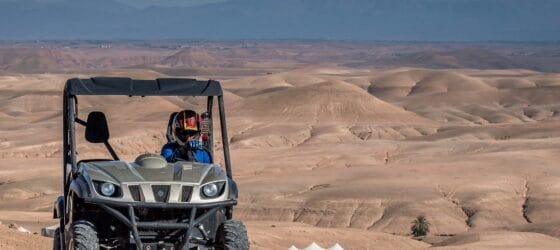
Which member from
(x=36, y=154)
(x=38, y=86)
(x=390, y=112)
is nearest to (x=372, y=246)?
(x=36, y=154)

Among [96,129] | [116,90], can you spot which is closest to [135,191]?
[116,90]

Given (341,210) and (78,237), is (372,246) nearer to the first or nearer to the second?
(78,237)

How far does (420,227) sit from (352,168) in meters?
16.5

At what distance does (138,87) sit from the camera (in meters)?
8.73

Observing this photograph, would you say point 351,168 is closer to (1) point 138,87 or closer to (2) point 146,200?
(1) point 138,87

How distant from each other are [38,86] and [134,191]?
130 meters

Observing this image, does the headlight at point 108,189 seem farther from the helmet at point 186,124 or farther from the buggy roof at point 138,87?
the helmet at point 186,124

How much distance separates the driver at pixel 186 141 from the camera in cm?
909

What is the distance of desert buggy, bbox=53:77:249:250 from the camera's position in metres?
7.96

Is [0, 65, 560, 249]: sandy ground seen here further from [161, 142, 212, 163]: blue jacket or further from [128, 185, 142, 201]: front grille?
[128, 185, 142, 201]: front grille

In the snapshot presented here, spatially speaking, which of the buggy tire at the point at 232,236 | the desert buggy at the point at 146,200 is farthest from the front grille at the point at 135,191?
the buggy tire at the point at 232,236

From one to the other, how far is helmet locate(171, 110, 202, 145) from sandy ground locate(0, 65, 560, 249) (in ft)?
18.8

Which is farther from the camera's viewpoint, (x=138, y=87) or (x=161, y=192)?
(x=138, y=87)

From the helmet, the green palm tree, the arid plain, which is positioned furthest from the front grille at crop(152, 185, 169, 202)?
the green palm tree
